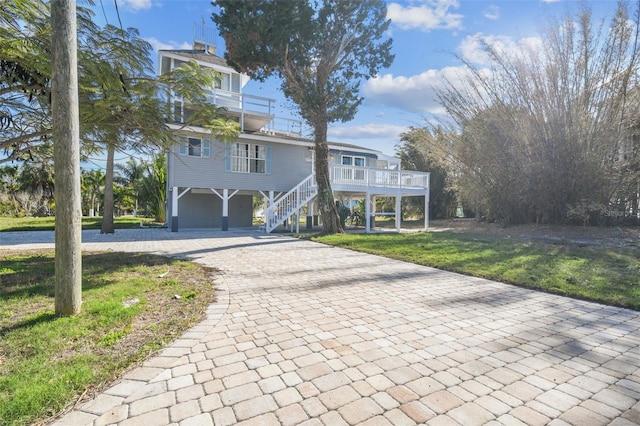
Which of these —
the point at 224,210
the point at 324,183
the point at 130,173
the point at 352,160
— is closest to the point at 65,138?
the point at 324,183

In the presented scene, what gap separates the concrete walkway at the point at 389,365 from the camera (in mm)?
1908

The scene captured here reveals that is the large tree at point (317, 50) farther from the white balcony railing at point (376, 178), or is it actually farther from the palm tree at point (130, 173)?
the palm tree at point (130, 173)

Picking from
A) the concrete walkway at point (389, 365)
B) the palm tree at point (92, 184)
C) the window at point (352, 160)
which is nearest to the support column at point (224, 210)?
the window at point (352, 160)

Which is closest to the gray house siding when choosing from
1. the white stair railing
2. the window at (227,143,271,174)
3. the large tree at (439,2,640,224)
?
the window at (227,143,271,174)

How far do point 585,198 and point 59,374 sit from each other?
43.1 ft

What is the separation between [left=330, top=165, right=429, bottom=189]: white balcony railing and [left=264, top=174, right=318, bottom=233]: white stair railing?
43.8 inches

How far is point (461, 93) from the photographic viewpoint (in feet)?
42.3

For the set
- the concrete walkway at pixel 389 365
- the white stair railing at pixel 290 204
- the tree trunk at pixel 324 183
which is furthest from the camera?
the white stair railing at pixel 290 204

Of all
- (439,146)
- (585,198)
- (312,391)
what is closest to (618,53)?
(585,198)

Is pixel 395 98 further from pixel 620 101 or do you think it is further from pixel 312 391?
pixel 312 391

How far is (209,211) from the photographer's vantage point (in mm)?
16781

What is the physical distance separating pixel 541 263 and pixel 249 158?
1259 cm

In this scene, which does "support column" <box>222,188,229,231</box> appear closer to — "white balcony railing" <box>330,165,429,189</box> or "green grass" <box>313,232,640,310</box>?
"white balcony railing" <box>330,165,429,189</box>

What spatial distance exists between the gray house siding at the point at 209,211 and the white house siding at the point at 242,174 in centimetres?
200
